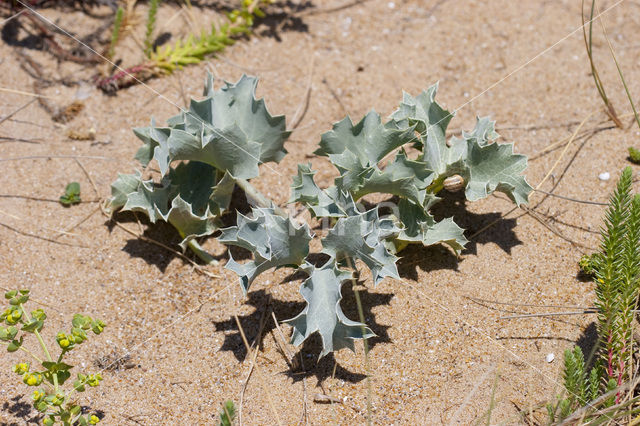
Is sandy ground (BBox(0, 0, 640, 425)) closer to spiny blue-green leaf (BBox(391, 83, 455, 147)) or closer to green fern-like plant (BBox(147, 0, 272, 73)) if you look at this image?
green fern-like plant (BBox(147, 0, 272, 73))

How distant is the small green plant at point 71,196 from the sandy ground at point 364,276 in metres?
0.04

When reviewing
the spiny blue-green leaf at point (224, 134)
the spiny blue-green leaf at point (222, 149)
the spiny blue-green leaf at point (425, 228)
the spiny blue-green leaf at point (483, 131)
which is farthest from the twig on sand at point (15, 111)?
the spiny blue-green leaf at point (483, 131)

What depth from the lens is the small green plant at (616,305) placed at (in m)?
2.19

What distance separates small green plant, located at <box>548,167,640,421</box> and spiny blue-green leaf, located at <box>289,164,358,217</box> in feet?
3.05

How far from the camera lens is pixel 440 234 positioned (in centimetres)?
265

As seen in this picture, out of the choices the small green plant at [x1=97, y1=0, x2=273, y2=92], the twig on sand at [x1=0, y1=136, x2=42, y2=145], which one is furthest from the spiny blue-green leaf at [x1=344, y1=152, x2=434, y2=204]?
the twig on sand at [x1=0, y1=136, x2=42, y2=145]

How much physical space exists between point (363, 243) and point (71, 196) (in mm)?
1534

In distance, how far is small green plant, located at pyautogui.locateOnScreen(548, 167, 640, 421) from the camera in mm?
2193

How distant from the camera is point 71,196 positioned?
307cm

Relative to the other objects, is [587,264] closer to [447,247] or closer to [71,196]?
[447,247]

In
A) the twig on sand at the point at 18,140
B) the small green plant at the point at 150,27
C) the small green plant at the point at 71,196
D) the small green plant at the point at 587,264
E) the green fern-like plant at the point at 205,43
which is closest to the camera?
the small green plant at the point at 587,264

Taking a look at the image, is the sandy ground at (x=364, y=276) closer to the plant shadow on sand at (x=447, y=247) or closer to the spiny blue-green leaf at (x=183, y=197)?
the plant shadow on sand at (x=447, y=247)

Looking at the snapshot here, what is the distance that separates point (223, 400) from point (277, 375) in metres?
0.22

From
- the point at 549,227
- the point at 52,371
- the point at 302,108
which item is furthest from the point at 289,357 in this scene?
→ the point at 302,108
